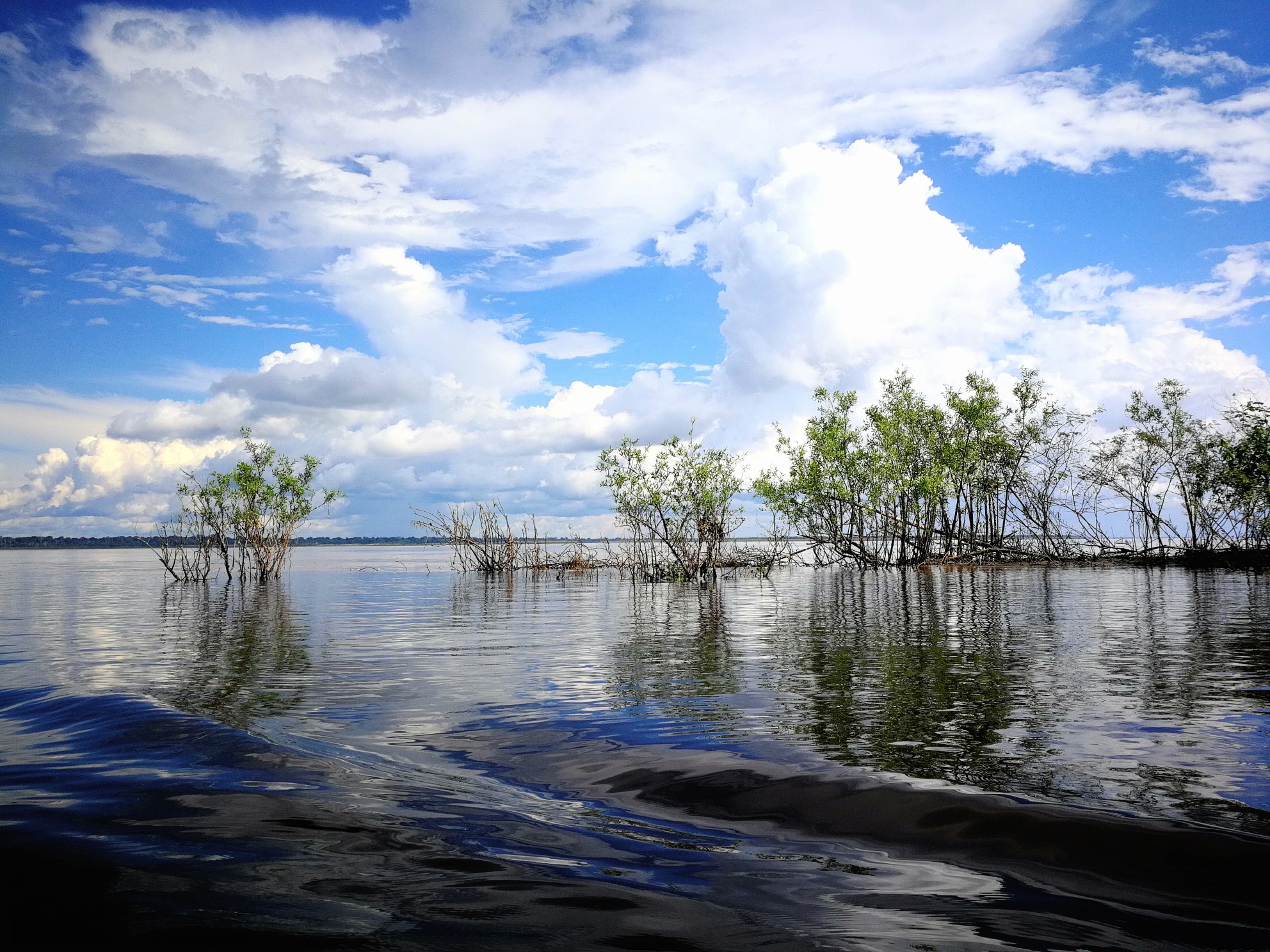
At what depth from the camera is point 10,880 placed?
11.4ft

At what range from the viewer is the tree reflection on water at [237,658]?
819cm

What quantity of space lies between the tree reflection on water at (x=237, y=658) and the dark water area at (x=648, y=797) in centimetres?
12

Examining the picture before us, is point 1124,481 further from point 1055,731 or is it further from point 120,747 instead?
point 120,747

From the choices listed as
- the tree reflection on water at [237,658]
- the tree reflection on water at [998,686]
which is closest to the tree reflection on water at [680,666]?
the tree reflection on water at [998,686]

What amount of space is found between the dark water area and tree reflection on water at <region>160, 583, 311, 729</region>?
118 millimetres

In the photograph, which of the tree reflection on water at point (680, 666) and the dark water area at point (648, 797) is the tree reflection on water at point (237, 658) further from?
the tree reflection on water at point (680, 666)

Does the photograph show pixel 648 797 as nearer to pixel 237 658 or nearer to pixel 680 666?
pixel 680 666

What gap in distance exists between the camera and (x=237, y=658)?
472 inches

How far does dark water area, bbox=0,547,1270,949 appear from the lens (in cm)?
319

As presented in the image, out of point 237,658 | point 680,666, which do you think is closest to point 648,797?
point 680,666

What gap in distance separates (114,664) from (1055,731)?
12284mm

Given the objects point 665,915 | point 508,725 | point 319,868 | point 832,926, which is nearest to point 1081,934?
point 832,926

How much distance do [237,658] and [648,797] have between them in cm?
933

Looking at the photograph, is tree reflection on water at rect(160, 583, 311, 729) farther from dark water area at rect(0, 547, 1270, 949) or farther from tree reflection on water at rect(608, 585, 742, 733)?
tree reflection on water at rect(608, 585, 742, 733)
